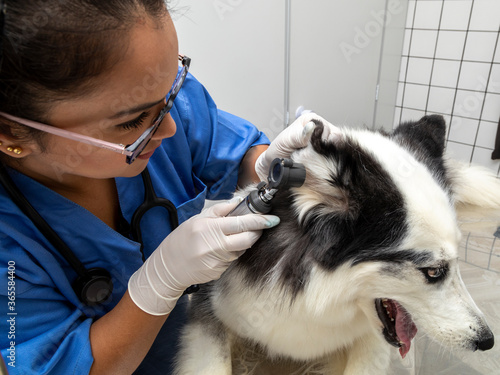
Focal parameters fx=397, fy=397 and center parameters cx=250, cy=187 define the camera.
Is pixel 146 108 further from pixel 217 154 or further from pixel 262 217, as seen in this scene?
pixel 217 154

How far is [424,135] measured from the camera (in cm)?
95

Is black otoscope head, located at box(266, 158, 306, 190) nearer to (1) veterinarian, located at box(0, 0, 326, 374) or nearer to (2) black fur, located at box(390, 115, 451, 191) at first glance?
(1) veterinarian, located at box(0, 0, 326, 374)

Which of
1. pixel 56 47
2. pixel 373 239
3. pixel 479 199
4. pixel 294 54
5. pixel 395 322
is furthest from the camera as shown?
pixel 294 54

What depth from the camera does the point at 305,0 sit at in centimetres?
212

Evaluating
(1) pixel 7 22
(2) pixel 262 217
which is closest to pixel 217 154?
(2) pixel 262 217

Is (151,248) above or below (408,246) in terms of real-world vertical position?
below

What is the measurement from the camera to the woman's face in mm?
627

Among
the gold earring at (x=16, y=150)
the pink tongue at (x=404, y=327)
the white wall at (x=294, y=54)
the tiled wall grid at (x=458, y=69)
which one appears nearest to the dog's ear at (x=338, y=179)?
the pink tongue at (x=404, y=327)

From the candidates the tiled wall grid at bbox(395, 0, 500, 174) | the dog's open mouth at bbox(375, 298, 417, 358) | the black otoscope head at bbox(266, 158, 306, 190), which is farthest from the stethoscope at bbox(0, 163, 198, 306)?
the tiled wall grid at bbox(395, 0, 500, 174)

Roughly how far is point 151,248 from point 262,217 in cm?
40

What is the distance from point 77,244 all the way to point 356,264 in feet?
1.95

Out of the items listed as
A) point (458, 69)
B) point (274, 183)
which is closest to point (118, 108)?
point (274, 183)

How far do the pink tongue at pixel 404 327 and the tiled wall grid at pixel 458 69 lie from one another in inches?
82.9

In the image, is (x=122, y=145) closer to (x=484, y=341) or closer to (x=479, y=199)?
(x=484, y=341)
